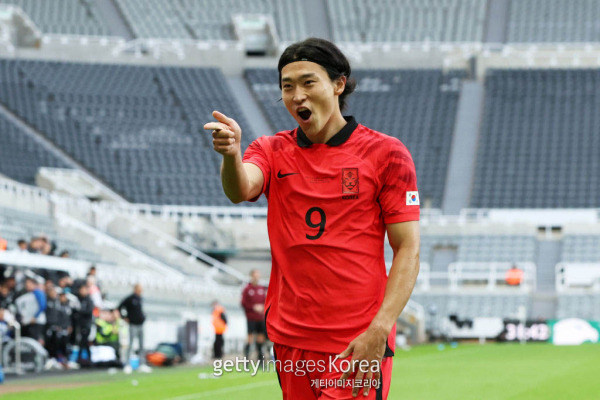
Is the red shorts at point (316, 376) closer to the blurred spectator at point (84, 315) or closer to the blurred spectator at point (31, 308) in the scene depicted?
the blurred spectator at point (31, 308)

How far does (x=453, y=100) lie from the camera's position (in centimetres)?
4322

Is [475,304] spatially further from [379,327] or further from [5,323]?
[379,327]

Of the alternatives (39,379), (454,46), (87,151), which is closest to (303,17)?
(454,46)

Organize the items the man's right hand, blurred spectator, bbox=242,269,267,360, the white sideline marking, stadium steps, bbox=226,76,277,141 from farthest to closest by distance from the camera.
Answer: stadium steps, bbox=226,76,277,141 → blurred spectator, bbox=242,269,267,360 → the white sideline marking → the man's right hand

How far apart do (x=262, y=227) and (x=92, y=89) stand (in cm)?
1083

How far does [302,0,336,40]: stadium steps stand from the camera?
4816cm

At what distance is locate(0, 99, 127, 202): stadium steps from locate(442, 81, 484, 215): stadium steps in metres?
12.5

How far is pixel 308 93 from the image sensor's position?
350 centimetres

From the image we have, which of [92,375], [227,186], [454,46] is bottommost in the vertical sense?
[92,375]

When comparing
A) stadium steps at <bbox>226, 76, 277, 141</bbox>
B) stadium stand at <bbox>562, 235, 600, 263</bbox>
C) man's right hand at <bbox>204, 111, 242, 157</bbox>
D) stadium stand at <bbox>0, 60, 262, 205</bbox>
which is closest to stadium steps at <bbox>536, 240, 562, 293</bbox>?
stadium stand at <bbox>562, 235, 600, 263</bbox>

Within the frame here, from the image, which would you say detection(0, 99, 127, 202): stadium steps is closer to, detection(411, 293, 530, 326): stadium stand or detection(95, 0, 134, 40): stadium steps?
detection(95, 0, 134, 40): stadium steps

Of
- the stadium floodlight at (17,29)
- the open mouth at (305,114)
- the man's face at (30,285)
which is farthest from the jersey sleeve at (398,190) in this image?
the stadium floodlight at (17,29)

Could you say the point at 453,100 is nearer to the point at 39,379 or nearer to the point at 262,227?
the point at 262,227

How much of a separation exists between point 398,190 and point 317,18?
1810 inches
